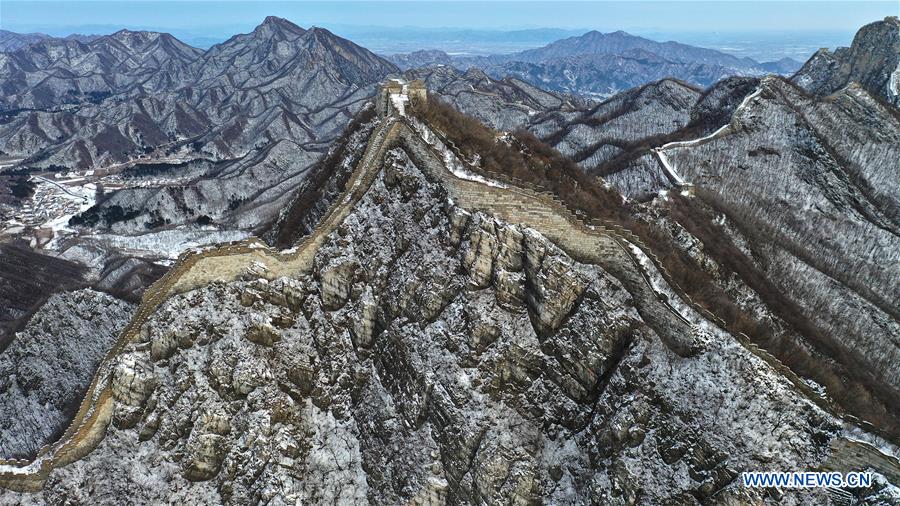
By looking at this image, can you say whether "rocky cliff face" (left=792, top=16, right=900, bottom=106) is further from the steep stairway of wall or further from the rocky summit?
the steep stairway of wall

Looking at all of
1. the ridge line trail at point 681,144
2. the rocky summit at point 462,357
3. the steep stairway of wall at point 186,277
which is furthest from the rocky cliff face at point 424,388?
the ridge line trail at point 681,144

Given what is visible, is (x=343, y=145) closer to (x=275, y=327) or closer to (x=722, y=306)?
(x=275, y=327)

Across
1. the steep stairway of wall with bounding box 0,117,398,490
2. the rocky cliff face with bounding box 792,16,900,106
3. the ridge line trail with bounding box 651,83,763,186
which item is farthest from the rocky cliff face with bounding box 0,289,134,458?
the rocky cliff face with bounding box 792,16,900,106

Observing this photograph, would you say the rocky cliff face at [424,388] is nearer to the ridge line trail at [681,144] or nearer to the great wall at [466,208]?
the great wall at [466,208]

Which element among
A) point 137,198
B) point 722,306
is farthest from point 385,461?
point 137,198

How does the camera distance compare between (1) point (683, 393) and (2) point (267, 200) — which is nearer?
(1) point (683, 393)

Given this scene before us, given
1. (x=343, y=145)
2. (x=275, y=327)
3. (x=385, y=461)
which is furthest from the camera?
(x=343, y=145)
